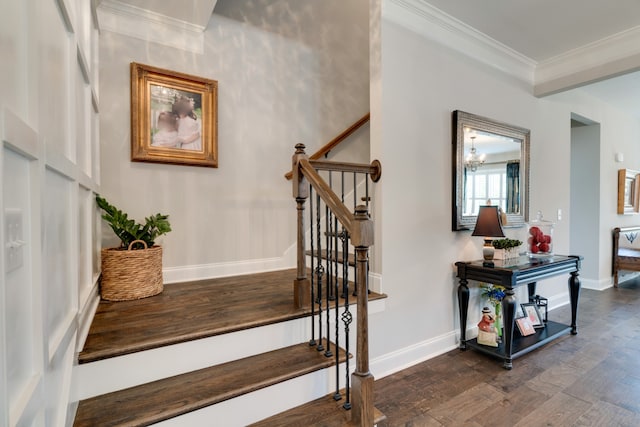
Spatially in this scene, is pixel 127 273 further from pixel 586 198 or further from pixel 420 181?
pixel 586 198

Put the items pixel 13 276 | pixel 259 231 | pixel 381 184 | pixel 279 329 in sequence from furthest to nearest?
pixel 259 231, pixel 381 184, pixel 279 329, pixel 13 276

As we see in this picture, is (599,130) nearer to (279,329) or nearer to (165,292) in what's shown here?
(279,329)

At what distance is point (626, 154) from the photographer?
516cm

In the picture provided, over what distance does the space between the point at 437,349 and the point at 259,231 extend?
1885 millimetres

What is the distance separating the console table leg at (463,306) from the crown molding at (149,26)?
3031mm

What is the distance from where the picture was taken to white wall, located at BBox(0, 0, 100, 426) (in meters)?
0.66

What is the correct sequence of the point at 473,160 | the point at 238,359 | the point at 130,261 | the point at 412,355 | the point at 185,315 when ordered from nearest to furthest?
the point at 238,359
the point at 185,315
the point at 130,261
the point at 412,355
the point at 473,160

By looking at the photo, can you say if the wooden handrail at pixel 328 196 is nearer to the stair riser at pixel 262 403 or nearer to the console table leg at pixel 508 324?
the stair riser at pixel 262 403

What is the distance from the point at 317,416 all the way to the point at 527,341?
2109mm

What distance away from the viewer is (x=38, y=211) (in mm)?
819

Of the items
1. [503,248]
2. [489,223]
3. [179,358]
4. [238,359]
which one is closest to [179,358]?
[179,358]

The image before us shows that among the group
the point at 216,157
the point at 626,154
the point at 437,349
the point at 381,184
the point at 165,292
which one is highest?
the point at 626,154

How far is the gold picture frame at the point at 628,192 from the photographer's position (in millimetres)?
4977

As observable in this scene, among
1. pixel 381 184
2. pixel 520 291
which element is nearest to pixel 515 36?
pixel 381 184
